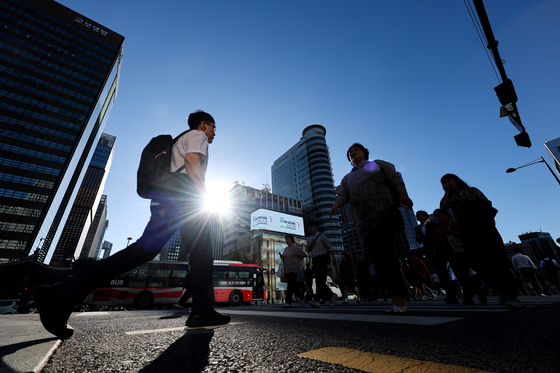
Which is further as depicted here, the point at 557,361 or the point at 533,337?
the point at 533,337

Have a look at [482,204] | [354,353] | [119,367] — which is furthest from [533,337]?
[482,204]

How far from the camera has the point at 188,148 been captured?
7.10 ft

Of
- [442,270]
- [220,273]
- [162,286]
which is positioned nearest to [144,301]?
[162,286]

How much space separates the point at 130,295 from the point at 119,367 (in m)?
18.6

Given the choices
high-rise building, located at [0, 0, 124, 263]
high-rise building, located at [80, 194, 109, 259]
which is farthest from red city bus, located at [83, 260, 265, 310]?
high-rise building, located at [80, 194, 109, 259]

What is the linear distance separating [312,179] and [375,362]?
271 feet

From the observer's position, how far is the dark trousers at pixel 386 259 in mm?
2654

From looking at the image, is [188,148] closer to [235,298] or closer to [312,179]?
[235,298]

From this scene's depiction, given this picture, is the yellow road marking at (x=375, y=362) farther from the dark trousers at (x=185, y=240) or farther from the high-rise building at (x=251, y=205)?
the high-rise building at (x=251, y=205)

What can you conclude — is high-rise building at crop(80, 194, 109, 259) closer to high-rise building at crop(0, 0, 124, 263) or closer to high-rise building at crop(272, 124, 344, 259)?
high-rise building at crop(0, 0, 124, 263)

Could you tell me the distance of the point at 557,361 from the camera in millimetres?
754

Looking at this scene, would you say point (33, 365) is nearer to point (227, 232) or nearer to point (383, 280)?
point (383, 280)

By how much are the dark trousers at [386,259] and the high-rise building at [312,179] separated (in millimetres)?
70589

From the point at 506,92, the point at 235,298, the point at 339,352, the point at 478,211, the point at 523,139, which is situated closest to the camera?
the point at 339,352
